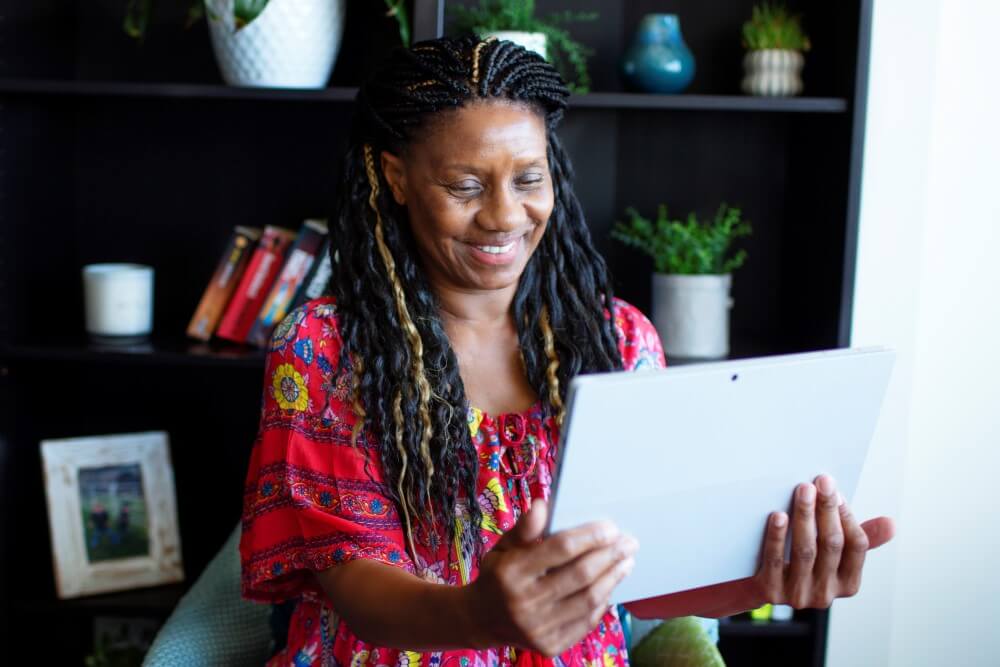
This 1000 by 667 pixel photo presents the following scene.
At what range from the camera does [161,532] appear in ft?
6.69

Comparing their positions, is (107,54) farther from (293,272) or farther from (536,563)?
(536,563)

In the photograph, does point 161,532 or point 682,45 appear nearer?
point 682,45

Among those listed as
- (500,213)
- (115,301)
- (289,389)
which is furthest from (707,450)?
(115,301)

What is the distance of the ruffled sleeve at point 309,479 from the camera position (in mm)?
1195

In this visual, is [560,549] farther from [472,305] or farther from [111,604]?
[111,604]

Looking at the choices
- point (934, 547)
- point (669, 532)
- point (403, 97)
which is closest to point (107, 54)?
point (403, 97)

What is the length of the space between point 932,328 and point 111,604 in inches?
61.7

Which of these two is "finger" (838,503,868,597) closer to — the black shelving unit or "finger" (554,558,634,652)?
"finger" (554,558,634,652)

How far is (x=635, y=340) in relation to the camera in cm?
142

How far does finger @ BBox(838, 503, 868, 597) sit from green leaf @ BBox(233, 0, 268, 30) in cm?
115

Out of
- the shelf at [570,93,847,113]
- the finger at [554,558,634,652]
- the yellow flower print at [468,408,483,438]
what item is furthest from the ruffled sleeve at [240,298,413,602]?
the shelf at [570,93,847,113]

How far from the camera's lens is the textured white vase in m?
1.75

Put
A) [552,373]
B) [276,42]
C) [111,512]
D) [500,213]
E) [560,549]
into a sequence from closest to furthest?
[560,549] < [500,213] < [552,373] < [276,42] < [111,512]

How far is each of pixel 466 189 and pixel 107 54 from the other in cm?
114
